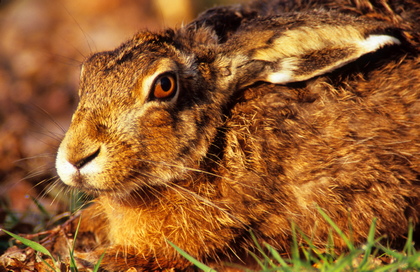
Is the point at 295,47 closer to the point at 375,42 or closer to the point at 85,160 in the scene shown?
the point at 375,42

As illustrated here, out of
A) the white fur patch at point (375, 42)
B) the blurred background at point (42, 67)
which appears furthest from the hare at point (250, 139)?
the blurred background at point (42, 67)

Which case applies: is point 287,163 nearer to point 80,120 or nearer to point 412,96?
point 412,96

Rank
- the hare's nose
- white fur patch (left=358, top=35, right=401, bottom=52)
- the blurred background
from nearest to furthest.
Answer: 1. the hare's nose
2. white fur patch (left=358, top=35, right=401, bottom=52)
3. the blurred background

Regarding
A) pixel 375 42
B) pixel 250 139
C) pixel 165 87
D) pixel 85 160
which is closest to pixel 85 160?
pixel 85 160

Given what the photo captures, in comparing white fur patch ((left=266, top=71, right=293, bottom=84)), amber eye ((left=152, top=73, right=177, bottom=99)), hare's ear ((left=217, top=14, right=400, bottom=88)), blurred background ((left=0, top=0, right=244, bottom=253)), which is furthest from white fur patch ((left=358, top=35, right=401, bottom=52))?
blurred background ((left=0, top=0, right=244, bottom=253))

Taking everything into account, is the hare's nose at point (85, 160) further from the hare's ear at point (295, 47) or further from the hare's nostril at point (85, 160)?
the hare's ear at point (295, 47)

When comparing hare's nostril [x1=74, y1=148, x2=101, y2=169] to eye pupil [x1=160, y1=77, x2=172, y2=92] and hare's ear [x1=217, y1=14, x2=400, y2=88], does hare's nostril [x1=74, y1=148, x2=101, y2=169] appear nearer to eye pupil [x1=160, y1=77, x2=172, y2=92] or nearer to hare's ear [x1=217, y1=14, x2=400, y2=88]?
eye pupil [x1=160, y1=77, x2=172, y2=92]

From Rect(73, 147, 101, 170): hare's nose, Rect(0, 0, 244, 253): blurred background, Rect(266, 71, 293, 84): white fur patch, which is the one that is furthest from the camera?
Rect(0, 0, 244, 253): blurred background
